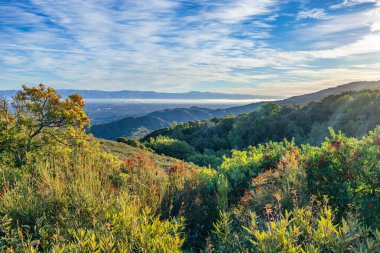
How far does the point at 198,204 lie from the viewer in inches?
215

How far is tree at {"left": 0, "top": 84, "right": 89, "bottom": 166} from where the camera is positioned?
834cm

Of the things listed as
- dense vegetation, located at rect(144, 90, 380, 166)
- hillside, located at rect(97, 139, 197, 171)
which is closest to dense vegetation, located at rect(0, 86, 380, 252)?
hillside, located at rect(97, 139, 197, 171)

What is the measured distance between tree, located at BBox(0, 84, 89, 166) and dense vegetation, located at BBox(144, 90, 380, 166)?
19.5 m

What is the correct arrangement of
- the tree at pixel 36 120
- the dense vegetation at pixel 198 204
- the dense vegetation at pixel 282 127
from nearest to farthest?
the dense vegetation at pixel 198 204, the tree at pixel 36 120, the dense vegetation at pixel 282 127

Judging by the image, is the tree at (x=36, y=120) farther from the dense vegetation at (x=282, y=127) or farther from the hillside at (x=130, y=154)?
the dense vegetation at (x=282, y=127)

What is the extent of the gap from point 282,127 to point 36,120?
35587 mm

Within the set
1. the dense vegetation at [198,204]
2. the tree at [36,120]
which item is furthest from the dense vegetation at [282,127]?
the dense vegetation at [198,204]

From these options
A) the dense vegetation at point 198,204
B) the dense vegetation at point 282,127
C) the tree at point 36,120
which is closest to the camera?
the dense vegetation at point 198,204

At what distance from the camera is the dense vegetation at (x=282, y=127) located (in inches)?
1224

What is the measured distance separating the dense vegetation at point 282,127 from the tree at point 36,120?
1947 centimetres

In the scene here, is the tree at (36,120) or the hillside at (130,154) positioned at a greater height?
the tree at (36,120)

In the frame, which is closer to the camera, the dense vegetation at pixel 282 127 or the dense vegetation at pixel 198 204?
the dense vegetation at pixel 198 204

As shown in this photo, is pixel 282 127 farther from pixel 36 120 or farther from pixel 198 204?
pixel 198 204

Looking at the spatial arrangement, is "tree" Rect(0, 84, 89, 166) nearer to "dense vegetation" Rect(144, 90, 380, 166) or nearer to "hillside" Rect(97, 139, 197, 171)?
"hillside" Rect(97, 139, 197, 171)
